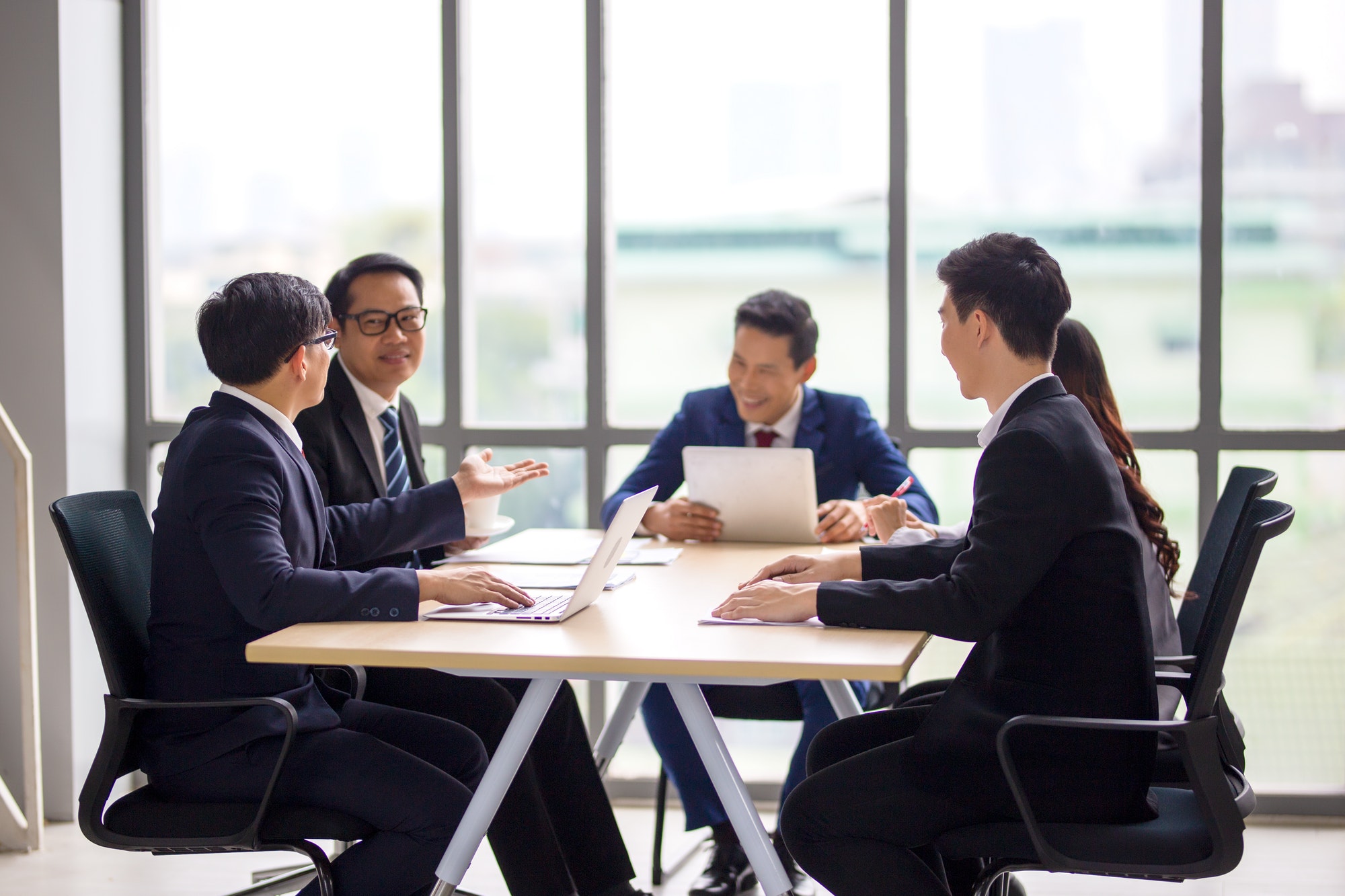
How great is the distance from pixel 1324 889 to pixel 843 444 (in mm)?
1543

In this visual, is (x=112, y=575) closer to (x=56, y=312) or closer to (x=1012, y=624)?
(x=1012, y=624)

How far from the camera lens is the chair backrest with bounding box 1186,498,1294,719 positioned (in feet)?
5.49

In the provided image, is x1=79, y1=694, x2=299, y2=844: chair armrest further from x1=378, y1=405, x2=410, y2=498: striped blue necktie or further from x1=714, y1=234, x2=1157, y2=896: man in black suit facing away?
x1=378, y1=405, x2=410, y2=498: striped blue necktie

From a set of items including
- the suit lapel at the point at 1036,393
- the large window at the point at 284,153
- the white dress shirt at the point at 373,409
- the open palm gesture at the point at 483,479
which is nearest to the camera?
the suit lapel at the point at 1036,393

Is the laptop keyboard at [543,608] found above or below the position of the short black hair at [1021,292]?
below

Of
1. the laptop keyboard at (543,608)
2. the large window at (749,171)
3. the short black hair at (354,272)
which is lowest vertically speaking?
the laptop keyboard at (543,608)

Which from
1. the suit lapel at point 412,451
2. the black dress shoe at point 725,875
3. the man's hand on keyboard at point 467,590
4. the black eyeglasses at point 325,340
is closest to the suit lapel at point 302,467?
the black eyeglasses at point 325,340

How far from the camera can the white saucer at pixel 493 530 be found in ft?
8.85

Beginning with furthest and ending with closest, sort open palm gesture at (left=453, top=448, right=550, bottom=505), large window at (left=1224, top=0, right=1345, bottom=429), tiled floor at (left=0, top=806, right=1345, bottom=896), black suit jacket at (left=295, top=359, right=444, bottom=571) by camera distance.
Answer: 1. large window at (left=1224, top=0, right=1345, bottom=429)
2. tiled floor at (left=0, top=806, right=1345, bottom=896)
3. black suit jacket at (left=295, top=359, right=444, bottom=571)
4. open palm gesture at (left=453, top=448, right=550, bottom=505)

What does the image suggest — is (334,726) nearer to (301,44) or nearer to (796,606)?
(796,606)

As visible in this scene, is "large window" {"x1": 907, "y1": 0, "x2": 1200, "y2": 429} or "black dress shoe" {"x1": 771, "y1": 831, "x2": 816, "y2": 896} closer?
"black dress shoe" {"x1": 771, "y1": 831, "x2": 816, "y2": 896}

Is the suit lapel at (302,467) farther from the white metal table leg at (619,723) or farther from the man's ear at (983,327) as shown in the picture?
the man's ear at (983,327)

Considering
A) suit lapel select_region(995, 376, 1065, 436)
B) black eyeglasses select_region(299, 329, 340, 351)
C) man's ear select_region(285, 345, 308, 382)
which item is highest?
black eyeglasses select_region(299, 329, 340, 351)

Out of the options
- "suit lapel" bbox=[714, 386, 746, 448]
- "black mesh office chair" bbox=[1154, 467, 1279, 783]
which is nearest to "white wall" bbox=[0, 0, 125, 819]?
"suit lapel" bbox=[714, 386, 746, 448]
